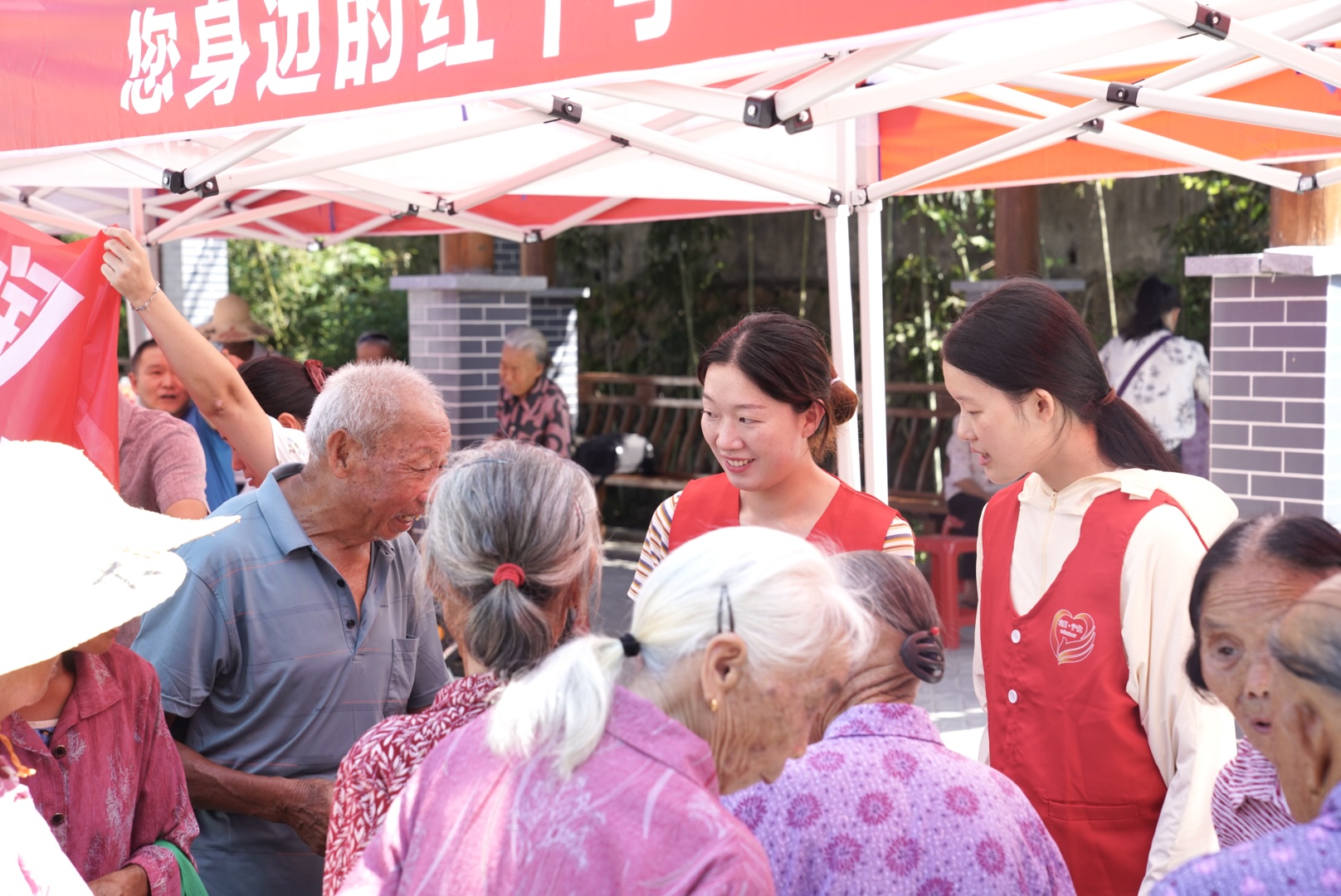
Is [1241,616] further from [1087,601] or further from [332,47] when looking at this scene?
[332,47]

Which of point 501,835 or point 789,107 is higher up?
point 789,107

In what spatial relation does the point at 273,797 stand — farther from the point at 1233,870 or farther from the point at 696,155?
the point at 696,155

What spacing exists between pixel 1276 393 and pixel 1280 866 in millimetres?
4909

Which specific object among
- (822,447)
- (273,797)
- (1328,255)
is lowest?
(273,797)

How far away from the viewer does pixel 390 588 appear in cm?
257

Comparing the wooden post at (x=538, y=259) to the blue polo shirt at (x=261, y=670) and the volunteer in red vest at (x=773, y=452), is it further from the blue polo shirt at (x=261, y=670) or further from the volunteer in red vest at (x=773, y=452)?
the blue polo shirt at (x=261, y=670)

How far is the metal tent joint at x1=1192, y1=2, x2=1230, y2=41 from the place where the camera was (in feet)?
7.27

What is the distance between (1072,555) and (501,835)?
49.1 inches

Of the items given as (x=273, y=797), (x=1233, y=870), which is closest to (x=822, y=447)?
(x=273, y=797)

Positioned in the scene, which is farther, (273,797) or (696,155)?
(696,155)

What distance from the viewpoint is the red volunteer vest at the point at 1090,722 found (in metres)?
2.18

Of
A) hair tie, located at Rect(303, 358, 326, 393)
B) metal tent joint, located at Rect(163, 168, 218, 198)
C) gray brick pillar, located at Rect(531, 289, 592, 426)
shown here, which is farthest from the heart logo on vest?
gray brick pillar, located at Rect(531, 289, 592, 426)

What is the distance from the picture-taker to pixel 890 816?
1.64 m

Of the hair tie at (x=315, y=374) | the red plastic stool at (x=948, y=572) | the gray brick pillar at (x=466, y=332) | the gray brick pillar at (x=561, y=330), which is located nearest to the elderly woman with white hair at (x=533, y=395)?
the gray brick pillar at (x=466, y=332)
